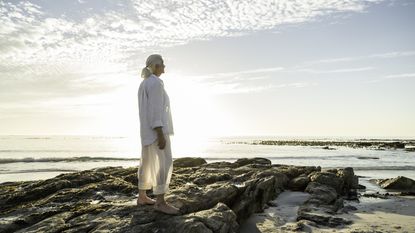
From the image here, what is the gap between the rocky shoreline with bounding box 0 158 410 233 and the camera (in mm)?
6016

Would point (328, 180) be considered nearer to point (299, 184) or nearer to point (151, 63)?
point (299, 184)

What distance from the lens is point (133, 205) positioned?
6922mm

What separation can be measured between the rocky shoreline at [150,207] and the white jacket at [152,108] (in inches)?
57.6

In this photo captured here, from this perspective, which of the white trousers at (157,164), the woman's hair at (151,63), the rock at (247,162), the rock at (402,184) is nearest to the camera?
the white trousers at (157,164)

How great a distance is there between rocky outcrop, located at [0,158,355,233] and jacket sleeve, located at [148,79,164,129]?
1.68 meters

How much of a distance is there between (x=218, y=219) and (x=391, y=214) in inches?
286

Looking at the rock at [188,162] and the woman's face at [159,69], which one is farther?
the rock at [188,162]

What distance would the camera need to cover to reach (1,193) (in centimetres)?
934

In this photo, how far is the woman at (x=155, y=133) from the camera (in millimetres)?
6246

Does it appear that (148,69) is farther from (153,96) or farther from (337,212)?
(337,212)

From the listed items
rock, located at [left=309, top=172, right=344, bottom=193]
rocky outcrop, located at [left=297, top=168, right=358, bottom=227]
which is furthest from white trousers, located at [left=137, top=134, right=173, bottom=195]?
rock, located at [left=309, top=172, right=344, bottom=193]

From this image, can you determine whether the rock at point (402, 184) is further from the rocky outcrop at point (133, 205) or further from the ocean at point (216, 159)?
the rocky outcrop at point (133, 205)

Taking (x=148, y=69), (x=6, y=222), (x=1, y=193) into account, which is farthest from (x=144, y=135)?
(x=1, y=193)

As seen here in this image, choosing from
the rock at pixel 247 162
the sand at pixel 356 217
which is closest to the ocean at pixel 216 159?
the rock at pixel 247 162
